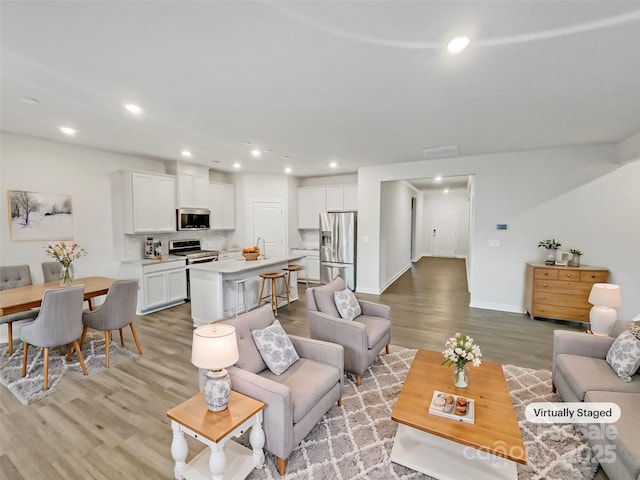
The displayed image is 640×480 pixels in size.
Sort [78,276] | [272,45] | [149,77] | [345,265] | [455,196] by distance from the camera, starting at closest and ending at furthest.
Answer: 1. [272,45]
2. [149,77]
3. [78,276]
4. [345,265]
5. [455,196]

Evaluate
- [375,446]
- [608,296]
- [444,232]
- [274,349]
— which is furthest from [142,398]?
[444,232]

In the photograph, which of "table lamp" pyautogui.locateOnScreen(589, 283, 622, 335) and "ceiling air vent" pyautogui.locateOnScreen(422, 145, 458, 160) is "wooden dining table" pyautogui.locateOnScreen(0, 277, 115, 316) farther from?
"table lamp" pyautogui.locateOnScreen(589, 283, 622, 335)

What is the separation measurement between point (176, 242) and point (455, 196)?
34.1 ft

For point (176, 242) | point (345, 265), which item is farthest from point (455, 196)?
point (176, 242)

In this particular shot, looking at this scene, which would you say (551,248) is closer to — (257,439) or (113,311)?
(257,439)

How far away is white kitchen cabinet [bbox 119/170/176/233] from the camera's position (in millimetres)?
4973

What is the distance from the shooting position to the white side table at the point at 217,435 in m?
1.58

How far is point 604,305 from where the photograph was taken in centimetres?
279

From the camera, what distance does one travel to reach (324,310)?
10.2 ft

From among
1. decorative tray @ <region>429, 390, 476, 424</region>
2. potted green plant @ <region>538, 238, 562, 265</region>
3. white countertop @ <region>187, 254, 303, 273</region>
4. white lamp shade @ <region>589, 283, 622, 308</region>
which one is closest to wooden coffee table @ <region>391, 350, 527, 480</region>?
decorative tray @ <region>429, 390, 476, 424</region>

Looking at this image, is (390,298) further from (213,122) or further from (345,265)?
(213,122)

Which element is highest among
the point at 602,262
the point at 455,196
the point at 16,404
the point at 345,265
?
the point at 455,196

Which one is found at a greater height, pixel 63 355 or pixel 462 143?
pixel 462 143

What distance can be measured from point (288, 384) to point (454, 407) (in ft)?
3.64
